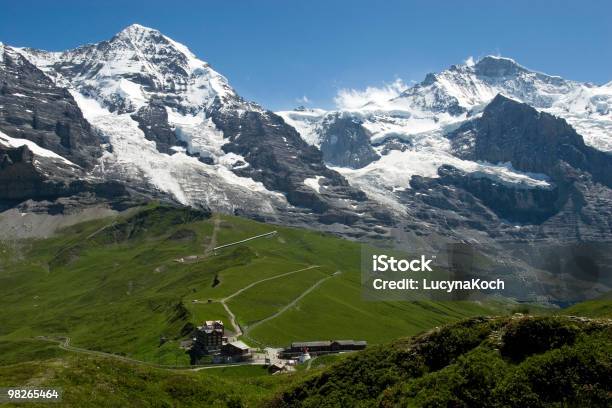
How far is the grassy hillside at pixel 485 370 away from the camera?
33.7m

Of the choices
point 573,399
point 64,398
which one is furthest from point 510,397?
point 64,398

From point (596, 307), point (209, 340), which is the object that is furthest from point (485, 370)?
point (209, 340)

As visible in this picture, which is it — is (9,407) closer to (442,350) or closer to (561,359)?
(442,350)

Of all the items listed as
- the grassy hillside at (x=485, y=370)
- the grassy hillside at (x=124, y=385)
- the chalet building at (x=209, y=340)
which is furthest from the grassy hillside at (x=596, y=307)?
the grassy hillside at (x=485, y=370)

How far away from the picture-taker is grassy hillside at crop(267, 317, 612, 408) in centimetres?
3372

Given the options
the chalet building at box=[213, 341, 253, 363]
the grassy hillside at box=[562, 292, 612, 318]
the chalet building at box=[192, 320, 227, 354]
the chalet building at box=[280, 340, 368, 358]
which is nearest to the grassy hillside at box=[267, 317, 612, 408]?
the grassy hillside at box=[562, 292, 612, 318]

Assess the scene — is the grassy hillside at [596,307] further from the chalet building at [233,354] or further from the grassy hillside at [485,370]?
the grassy hillside at [485,370]

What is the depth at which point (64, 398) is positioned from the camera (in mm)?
50812

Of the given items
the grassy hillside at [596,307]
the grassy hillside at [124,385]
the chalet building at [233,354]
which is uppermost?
the grassy hillside at [596,307]

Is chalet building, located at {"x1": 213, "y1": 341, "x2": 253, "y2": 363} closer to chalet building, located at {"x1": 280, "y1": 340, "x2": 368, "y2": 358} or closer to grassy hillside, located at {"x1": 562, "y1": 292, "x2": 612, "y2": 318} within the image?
chalet building, located at {"x1": 280, "y1": 340, "x2": 368, "y2": 358}

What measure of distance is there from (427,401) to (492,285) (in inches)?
1579

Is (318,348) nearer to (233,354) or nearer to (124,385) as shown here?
(233,354)

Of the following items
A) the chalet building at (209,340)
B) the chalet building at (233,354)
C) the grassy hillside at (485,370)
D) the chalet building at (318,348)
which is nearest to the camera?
the grassy hillside at (485,370)

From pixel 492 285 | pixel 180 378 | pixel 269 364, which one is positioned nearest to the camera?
pixel 180 378
